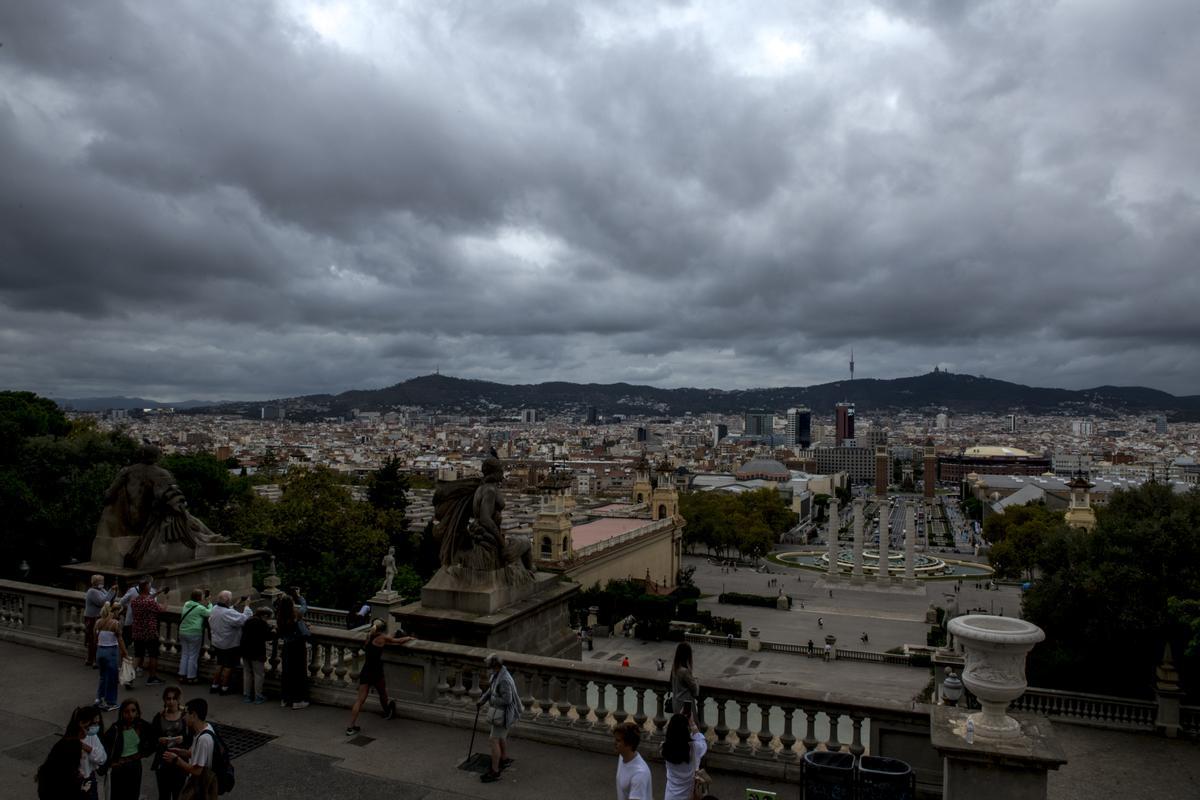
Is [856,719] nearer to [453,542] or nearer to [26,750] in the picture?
[453,542]

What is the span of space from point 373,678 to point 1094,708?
1295 centimetres

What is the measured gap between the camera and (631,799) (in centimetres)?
469

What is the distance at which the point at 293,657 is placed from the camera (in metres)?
7.52

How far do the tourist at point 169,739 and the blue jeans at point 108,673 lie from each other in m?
2.43

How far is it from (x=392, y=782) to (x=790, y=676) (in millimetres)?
24269

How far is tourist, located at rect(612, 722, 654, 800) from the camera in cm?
470

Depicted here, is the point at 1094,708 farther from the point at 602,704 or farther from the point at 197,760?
the point at 197,760

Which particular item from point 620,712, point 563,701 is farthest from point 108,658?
point 620,712

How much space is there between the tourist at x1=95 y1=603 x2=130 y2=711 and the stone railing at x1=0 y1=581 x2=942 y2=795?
1.10 metres

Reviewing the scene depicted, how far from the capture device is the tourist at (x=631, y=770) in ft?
15.4

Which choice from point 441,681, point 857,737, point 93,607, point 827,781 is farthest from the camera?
point 93,607

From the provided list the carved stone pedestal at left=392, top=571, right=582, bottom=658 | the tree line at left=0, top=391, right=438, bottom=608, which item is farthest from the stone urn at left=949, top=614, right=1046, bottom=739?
the tree line at left=0, top=391, right=438, bottom=608

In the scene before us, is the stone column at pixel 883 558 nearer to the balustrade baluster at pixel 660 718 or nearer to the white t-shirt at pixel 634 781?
the balustrade baluster at pixel 660 718

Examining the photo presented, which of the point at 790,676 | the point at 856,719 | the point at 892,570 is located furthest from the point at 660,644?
the point at 892,570
